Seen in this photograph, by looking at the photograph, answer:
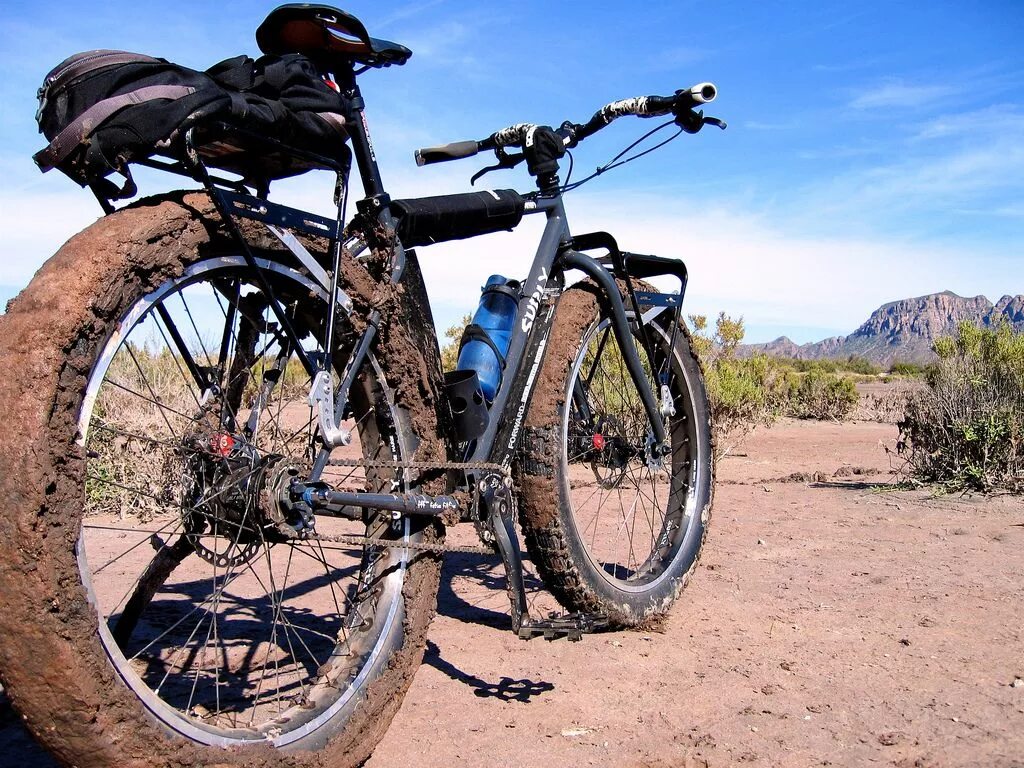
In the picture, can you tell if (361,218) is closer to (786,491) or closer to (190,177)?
(190,177)

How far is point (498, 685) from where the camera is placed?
3107 mm

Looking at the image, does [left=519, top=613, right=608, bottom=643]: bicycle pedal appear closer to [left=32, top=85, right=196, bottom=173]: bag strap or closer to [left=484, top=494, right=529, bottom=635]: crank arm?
[left=484, top=494, right=529, bottom=635]: crank arm

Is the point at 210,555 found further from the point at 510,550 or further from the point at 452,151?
the point at 452,151

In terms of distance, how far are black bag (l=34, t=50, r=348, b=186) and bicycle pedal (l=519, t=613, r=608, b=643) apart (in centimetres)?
181

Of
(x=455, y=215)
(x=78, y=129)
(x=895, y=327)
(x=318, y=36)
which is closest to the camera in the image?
(x=78, y=129)

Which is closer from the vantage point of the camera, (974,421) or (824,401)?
(974,421)

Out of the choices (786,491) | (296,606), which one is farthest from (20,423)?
(786,491)

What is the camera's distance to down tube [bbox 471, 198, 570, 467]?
327 centimetres

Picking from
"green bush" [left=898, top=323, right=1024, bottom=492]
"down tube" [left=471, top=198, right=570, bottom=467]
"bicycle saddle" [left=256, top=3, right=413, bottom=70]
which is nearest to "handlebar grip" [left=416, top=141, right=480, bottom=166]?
"down tube" [left=471, top=198, right=570, bottom=467]

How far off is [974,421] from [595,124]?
467 cm

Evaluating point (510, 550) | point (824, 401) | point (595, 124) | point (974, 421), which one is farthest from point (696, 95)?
point (824, 401)

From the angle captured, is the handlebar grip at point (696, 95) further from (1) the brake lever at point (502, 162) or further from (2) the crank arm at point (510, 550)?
(2) the crank arm at point (510, 550)

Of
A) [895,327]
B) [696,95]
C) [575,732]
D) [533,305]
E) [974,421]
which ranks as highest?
[895,327]

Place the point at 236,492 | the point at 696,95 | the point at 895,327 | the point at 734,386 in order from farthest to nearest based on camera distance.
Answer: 1. the point at 895,327
2. the point at 734,386
3. the point at 696,95
4. the point at 236,492
